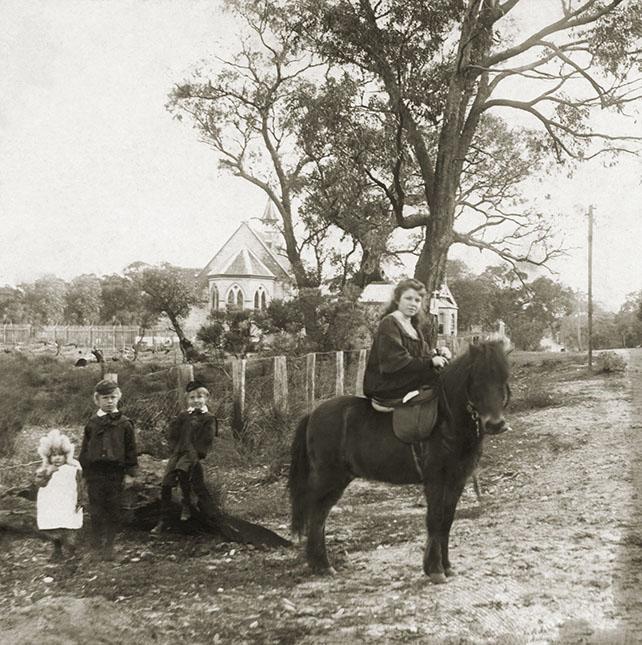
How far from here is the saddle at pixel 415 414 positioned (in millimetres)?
4824

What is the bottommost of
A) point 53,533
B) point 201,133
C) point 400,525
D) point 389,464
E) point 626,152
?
point 400,525

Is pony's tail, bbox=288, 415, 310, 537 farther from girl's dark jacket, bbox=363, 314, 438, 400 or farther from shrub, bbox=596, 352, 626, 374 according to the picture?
shrub, bbox=596, 352, 626, 374

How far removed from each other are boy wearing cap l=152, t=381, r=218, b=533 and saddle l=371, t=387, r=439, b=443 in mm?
2052

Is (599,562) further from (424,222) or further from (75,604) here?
(424,222)

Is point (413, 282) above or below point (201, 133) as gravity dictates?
below

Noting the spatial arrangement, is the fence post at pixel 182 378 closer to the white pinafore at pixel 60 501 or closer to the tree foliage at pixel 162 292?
the white pinafore at pixel 60 501

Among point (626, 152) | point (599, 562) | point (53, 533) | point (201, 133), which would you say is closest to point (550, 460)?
point (599, 562)

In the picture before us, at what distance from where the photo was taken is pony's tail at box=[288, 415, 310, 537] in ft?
18.1

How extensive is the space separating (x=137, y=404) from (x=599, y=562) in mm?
7863

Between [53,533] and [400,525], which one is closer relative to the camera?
[53,533]

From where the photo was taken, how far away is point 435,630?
13.0 ft

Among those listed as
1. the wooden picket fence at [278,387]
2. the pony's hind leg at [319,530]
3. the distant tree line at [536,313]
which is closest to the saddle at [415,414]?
the pony's hind leg at [319,530]

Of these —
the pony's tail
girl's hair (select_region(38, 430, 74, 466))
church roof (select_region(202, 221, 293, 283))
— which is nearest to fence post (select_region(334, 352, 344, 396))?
the pony's tail

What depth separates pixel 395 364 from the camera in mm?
4812
